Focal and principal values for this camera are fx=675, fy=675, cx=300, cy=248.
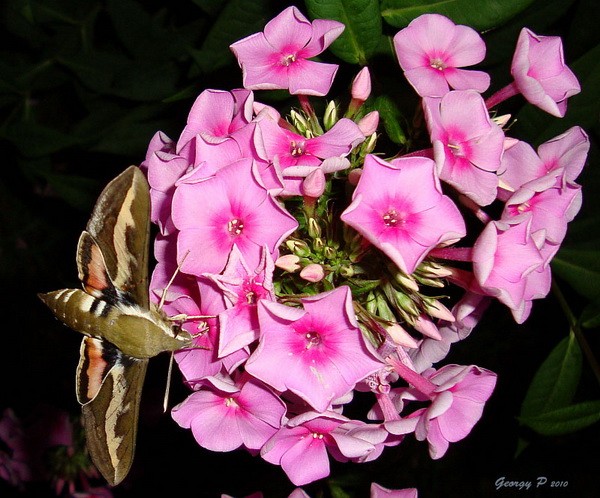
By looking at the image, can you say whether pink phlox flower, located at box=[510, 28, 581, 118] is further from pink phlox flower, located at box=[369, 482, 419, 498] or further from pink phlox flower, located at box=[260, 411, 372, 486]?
pink phlox flower, located at box=[369, 482, 419, 498]

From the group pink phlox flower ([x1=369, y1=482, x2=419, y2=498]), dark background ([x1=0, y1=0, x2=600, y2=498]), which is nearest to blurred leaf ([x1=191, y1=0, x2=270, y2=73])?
dark background ([x1=0, y1=0, x2=600, y2=498])

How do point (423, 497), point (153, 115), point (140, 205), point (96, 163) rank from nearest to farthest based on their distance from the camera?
point (140, 205)
point (423, 497)
point (153, 115)
point (96, 163)

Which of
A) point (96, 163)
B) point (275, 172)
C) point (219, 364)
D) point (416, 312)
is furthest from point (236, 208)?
point (96, 163)

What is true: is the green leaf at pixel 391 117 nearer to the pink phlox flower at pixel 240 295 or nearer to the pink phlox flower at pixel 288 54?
the pink phlox flower at pixel 288 54

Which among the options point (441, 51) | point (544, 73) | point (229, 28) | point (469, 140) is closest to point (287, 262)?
point (469, 140)

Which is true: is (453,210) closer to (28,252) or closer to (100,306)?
(100,306)

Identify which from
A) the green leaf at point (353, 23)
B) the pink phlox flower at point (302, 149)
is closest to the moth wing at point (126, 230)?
the pink phlox flower at point (302, 149)

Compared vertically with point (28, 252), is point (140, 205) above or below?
above
